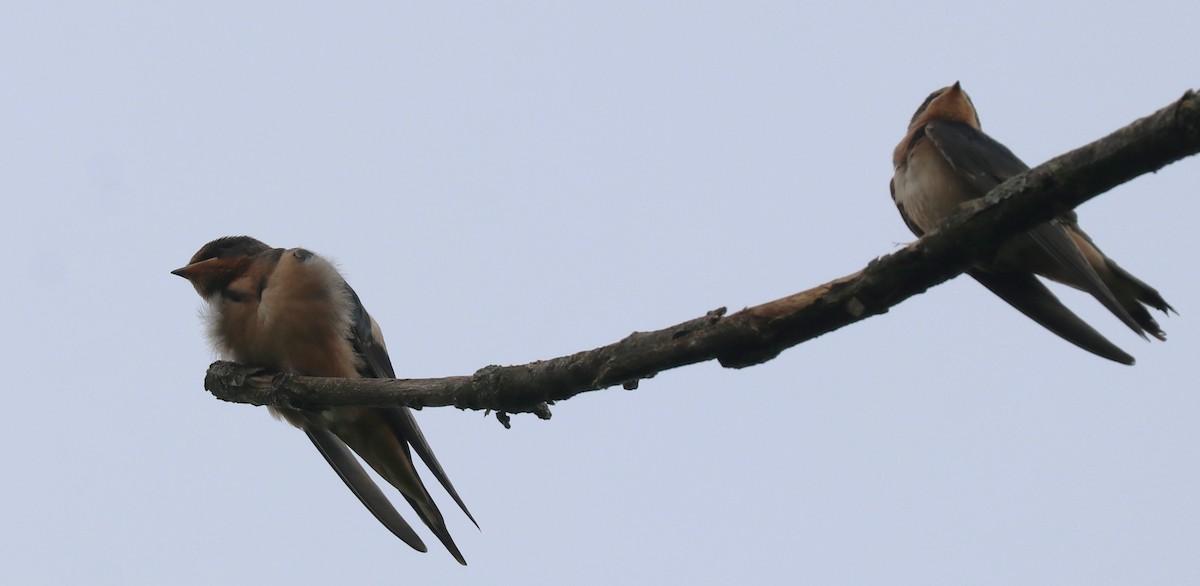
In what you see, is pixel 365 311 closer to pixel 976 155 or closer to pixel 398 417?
pixel 398 417

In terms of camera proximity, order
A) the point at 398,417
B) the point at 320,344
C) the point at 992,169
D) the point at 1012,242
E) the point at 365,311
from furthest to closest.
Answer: the point at 365,311 → the point at 398,417 → the point at 320,344 → the point at 992,169 → the point at 1012,242

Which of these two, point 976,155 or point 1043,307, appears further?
point 976,155

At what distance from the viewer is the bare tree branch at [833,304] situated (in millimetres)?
2402

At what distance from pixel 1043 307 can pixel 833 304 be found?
218 centimetres

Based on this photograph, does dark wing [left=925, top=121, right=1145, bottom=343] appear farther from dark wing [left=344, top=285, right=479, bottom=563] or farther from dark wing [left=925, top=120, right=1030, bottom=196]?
dark wing [left=344, top=285, right=479, bottom=563]

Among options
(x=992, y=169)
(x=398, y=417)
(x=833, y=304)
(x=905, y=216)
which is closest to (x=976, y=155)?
(x=992, y=169)

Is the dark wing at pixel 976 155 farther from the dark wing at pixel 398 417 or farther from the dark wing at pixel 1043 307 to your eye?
the dark wing at pixel 398 417

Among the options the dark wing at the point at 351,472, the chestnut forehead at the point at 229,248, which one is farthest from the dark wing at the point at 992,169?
the chestnut forehead at the point at 229,248

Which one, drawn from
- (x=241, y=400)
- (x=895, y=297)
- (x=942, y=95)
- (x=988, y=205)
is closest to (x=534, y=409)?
(x=895, y=297)

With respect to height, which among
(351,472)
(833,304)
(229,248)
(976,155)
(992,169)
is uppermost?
(229,248)

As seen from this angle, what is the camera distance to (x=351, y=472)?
5930 mm

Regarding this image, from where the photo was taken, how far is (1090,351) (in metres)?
4.32

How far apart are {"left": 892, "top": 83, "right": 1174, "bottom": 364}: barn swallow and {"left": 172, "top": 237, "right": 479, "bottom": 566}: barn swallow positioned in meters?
2.64

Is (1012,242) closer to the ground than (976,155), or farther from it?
closer to the ground
